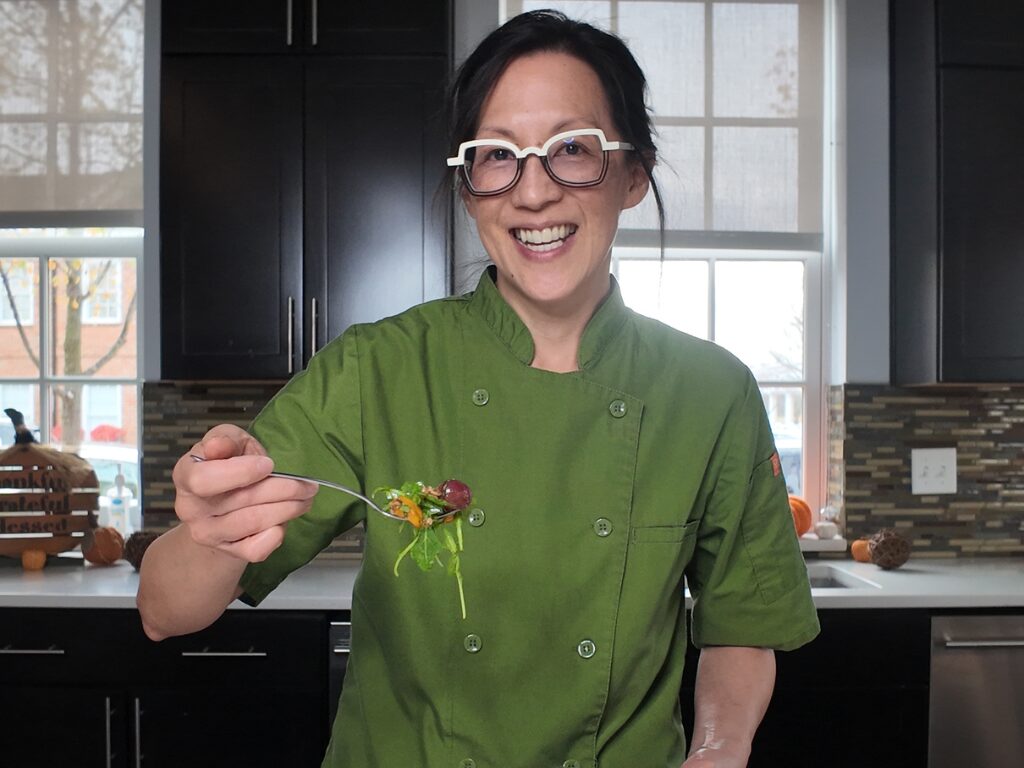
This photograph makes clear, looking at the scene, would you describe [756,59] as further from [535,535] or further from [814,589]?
[535,535]

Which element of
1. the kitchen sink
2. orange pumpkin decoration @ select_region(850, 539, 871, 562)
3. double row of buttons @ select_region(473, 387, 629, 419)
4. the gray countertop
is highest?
double row of buttons @ select_region(473, 387, 629, 419)

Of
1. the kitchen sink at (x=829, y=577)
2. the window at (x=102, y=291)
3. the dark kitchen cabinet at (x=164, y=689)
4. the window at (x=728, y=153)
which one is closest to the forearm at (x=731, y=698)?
Answer: the dark kitchen cabinet at (x=164, y=689)

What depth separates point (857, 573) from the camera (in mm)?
2910

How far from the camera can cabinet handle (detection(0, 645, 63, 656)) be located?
2521 mm

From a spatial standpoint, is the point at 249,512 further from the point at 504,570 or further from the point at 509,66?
the point at 509,66

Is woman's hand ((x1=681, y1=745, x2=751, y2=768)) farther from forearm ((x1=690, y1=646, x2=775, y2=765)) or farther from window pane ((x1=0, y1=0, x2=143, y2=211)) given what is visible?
window pane ((x1=0, y1=0, x2=143, y2=211))

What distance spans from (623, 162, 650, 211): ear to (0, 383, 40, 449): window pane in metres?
2.61

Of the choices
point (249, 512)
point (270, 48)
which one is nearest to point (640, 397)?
point (249, 512)

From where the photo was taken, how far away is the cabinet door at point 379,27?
2861mm

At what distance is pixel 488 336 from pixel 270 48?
6.08 ft

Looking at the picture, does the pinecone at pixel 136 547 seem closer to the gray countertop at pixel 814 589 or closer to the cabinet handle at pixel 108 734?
the gray countertop at pixel 814 589

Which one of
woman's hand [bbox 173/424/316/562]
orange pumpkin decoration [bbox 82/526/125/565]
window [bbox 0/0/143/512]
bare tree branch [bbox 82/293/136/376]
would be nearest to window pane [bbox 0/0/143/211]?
window [bbox 0/0/143/512]

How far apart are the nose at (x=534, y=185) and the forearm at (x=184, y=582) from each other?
1.76ft

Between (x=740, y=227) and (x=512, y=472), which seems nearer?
(x=512, y=472)
